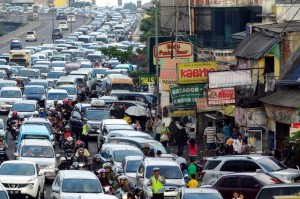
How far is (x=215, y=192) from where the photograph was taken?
29.6 metres

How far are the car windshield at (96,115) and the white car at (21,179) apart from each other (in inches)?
697

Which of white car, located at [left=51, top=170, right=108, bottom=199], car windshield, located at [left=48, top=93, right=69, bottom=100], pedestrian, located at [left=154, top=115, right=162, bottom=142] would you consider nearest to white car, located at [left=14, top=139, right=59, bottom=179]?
white car, located at [left=51, top=170, right=108, bottom=199]

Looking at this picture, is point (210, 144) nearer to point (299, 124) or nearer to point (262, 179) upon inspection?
point (299, 124)

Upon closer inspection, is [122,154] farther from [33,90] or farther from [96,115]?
[33,90]

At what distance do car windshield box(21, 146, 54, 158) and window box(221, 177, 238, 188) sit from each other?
9.22 meters

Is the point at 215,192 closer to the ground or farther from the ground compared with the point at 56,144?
farther from the ground

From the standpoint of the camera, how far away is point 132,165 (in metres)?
37.1

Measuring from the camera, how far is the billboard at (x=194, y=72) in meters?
49.9

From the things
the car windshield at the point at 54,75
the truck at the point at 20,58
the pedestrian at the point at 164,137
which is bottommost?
the truck at the point at 20,58

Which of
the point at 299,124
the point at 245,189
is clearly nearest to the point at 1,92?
the point at 299,124

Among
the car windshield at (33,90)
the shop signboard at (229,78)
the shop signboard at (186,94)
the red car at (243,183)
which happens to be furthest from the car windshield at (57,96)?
the red car at (243,183)

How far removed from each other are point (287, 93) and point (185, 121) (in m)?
11.7

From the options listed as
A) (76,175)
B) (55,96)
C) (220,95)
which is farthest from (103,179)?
(55,96)

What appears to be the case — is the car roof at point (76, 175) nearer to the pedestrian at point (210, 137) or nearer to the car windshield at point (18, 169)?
the car windshield at point (18, 169)
